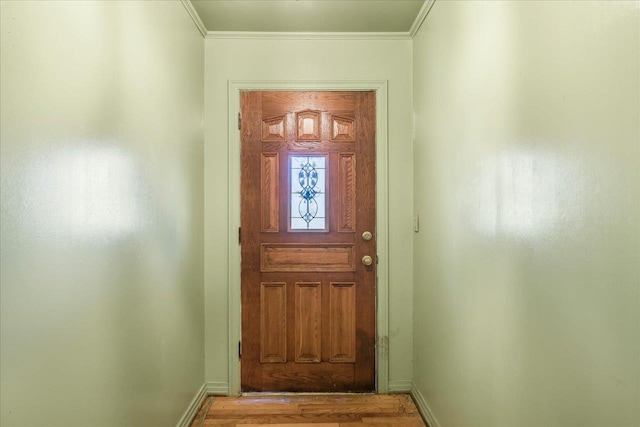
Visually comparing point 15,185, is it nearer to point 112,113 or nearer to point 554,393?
point 112,113

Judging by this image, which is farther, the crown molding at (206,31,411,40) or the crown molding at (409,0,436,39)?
the crown molding at (206,31,411,40)

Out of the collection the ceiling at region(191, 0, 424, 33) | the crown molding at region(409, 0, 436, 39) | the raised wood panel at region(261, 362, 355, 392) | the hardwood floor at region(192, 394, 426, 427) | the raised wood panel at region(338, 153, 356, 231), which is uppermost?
the ceiling at region(191, 0, 424, 33)

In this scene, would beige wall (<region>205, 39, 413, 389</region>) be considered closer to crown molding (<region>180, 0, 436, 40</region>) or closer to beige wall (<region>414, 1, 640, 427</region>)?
crown molding (<region>180, 0, 436, 40</region>)

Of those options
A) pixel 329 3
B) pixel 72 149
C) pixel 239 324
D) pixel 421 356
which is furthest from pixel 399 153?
pixel 72 149

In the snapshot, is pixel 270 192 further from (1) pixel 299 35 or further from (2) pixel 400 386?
(2) pixel 400 386

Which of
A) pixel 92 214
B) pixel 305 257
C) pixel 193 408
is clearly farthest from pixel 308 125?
pixel 193 408

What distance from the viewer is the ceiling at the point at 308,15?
2229mm

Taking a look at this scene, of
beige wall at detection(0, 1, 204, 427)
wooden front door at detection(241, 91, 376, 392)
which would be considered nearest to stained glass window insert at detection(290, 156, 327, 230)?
wooden front door at detection(241, 91, 376, 392)

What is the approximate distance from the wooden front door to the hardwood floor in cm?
10

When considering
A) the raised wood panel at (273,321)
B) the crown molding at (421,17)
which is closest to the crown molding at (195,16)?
the crown molding at (421,17)

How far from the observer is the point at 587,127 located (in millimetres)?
926

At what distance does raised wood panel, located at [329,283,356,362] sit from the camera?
261 cm

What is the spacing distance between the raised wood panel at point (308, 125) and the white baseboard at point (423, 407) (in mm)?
1745

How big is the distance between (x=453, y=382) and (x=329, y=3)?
82.9 inches
